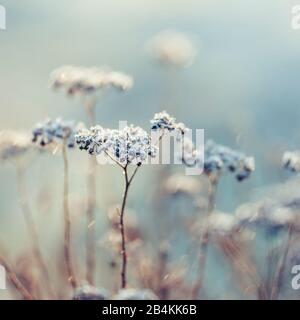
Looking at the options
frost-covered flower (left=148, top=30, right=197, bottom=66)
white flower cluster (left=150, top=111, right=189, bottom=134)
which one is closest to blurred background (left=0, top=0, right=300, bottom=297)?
frost-covered flower (left=148, top=30, right=197, bottom=66)

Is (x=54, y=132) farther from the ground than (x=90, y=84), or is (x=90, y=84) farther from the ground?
(x=90, y=84)

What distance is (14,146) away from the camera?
418 cm

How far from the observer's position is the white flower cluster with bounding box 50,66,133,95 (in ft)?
13.6

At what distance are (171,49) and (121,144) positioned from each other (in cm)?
256

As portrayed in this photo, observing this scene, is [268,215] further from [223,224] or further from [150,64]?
[150,64]

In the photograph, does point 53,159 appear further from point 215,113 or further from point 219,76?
point 219,76

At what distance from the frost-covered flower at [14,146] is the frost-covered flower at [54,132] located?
275 millimetres

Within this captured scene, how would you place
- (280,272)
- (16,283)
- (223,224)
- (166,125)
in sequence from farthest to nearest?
(223,224) → (280,272) → (16,283) → (166,125)

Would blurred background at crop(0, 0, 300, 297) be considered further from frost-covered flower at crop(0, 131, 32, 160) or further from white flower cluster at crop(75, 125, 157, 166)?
white flower cluster at crop(75, 125, 157, 166)

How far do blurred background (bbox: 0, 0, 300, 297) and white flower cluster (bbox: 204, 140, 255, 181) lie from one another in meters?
1.45

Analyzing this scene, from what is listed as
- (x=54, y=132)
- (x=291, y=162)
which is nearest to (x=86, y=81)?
(x=54, y=132)

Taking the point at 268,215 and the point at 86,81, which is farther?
the point at 86,81

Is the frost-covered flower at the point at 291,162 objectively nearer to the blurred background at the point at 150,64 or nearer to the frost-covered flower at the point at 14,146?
the blurred background at the point at 150,64
